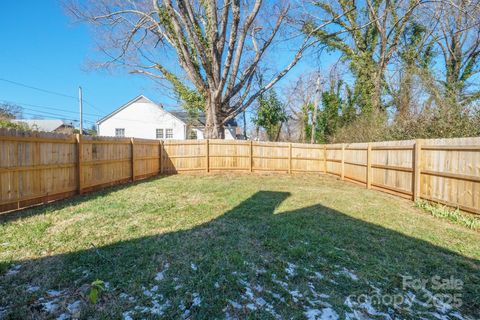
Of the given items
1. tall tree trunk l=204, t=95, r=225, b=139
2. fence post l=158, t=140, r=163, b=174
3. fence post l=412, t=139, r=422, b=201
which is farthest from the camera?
tall tree trunk l=204, t=95, r=225, b=139

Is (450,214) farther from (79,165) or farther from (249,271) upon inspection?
(79,165)

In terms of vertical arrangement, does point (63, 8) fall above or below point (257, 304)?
above

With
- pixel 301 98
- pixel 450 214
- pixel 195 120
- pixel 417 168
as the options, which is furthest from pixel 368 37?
pixel 195 120

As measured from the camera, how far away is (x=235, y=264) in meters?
2.60

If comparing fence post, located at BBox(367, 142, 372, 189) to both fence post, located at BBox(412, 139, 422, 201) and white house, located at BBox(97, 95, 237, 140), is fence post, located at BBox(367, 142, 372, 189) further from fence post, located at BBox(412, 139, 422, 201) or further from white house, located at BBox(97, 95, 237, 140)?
white house, located at BBox(97, 95, 237, 140)

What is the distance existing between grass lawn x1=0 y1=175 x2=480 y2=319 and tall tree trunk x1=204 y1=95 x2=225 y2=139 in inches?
299

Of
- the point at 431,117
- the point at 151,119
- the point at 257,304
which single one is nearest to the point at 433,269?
the point at 257,304

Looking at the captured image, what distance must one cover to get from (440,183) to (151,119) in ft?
73.8

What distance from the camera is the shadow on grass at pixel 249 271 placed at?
198 cm

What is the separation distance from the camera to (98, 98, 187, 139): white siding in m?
22.7

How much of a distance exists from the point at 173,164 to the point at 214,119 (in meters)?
2.93

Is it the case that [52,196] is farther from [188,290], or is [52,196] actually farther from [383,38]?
[383,38]

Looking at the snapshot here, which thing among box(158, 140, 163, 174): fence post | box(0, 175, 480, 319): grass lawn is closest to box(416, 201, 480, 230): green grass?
box(0, 175, 480, 319): grass lawn

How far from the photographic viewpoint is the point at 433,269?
8.61 ft
